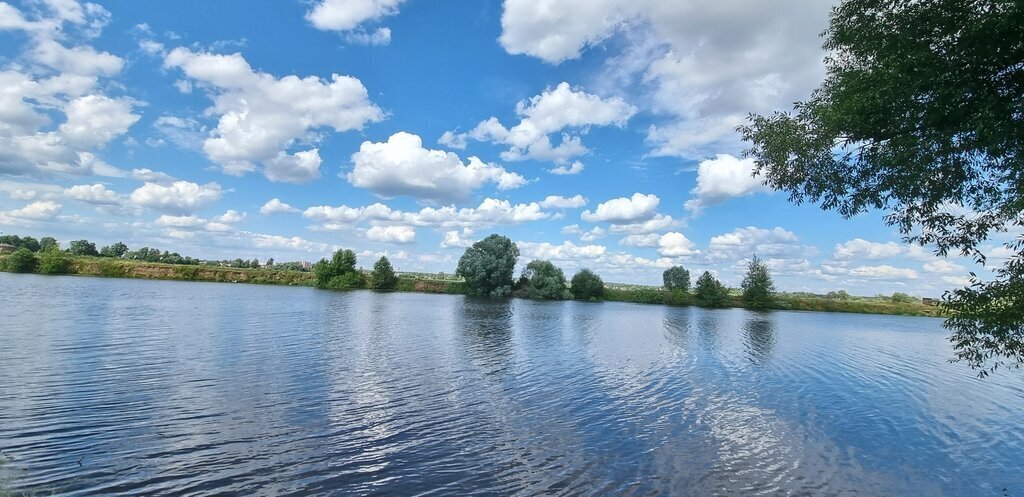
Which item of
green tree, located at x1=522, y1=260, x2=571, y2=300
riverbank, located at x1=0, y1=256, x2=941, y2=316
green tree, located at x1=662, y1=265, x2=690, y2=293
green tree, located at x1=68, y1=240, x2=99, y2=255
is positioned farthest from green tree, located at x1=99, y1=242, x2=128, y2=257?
green tree, located at x1=662, y1=265, x2=690, y2=293

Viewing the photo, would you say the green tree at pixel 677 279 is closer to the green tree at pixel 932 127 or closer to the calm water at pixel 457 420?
the calm water at pixel 457 420

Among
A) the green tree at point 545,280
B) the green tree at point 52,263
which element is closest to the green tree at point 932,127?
the green tree at point 545,280

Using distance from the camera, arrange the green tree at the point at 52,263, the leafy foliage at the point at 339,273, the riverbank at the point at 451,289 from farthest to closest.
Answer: the leafy foliage at the point at 339,273, the riverbank at the point at 451,289, the green tree at the point at 52,263

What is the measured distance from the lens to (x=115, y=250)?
15912cm

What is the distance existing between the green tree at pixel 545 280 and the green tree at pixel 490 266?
745cm

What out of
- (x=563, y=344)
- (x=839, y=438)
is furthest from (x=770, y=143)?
(x=563, y=344)

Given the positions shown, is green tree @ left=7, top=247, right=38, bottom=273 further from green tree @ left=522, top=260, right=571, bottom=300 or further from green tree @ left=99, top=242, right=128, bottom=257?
green tree @ left=522, top=260, right=571, bottom=300

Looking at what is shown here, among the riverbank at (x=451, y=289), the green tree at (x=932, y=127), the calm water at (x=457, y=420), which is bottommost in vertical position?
the calm water at (x=457, y=420)

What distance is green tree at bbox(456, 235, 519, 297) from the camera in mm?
104375

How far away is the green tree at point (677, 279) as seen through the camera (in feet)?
445

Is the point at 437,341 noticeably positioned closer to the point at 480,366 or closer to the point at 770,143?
the point at 480,366

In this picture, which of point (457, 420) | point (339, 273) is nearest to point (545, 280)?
point (339, 273)

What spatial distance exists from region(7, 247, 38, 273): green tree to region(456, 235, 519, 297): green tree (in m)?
83.6

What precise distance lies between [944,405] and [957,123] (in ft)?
63.3
